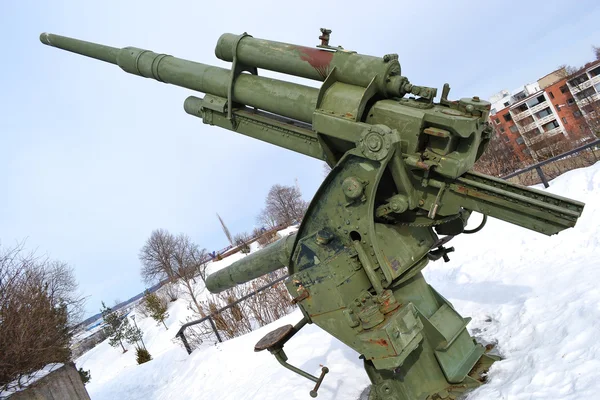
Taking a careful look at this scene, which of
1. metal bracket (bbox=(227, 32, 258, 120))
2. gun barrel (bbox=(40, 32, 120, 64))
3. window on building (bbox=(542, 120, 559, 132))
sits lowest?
window on building (bbox=(542, 120, 559, 132))

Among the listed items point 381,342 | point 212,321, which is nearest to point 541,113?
point 212,321

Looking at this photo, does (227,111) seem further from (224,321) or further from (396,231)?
(224,321)

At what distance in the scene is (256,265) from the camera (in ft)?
16.3

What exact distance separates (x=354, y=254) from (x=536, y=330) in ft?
7.79

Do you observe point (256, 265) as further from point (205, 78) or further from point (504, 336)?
point (504, 336)

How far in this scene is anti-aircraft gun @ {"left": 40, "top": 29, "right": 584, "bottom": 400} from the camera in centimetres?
337

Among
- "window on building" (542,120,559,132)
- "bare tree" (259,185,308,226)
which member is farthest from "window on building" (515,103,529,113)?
"bare tree" (259,185,308,226)

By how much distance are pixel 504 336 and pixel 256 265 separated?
294 centimetres

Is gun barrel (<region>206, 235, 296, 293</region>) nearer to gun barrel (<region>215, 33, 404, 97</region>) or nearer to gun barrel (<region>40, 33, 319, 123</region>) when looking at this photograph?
gun barrel (<region>40, 33, 319, 123</region>)


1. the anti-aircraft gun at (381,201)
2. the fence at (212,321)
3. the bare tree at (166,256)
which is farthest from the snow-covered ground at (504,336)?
the bare tree at (166,256)

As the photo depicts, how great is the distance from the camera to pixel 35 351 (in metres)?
6.70

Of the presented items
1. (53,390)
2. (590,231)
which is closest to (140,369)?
(53,390)

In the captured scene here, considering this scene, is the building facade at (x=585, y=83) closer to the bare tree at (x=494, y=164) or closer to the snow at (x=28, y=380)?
the bare tree at (x=494, y=164)

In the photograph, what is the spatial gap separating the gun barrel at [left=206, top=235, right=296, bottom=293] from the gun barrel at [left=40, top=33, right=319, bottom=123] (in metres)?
1.33
